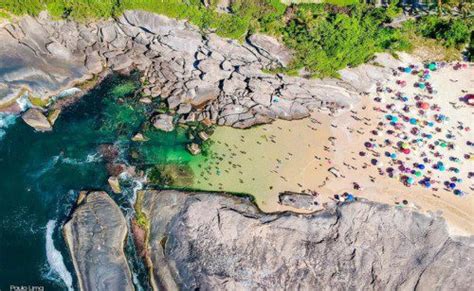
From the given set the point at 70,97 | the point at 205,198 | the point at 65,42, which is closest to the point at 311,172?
the point at 205,198

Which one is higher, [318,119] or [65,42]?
[65,42]

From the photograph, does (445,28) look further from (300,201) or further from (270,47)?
(300,201)

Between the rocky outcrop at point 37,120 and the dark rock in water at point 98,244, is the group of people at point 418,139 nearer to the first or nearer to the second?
the dark rock in water at point 98,244

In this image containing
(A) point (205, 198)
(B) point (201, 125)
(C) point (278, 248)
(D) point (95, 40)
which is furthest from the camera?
(D) point (95, 40)

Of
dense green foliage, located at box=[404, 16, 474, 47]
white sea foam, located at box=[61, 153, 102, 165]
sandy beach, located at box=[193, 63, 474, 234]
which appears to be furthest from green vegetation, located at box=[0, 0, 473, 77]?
white sea foam, located at box=[61, 153, 102, 165]

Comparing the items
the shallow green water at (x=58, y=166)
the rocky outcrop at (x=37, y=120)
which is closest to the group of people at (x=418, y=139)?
the shallow green water at (x=58, y=166)

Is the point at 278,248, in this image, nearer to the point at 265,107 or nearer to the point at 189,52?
the point at 265,107

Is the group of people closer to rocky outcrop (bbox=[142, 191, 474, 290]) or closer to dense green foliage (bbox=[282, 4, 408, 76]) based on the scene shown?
dense green foliage (bbox=[282, 4, 408, 76])
